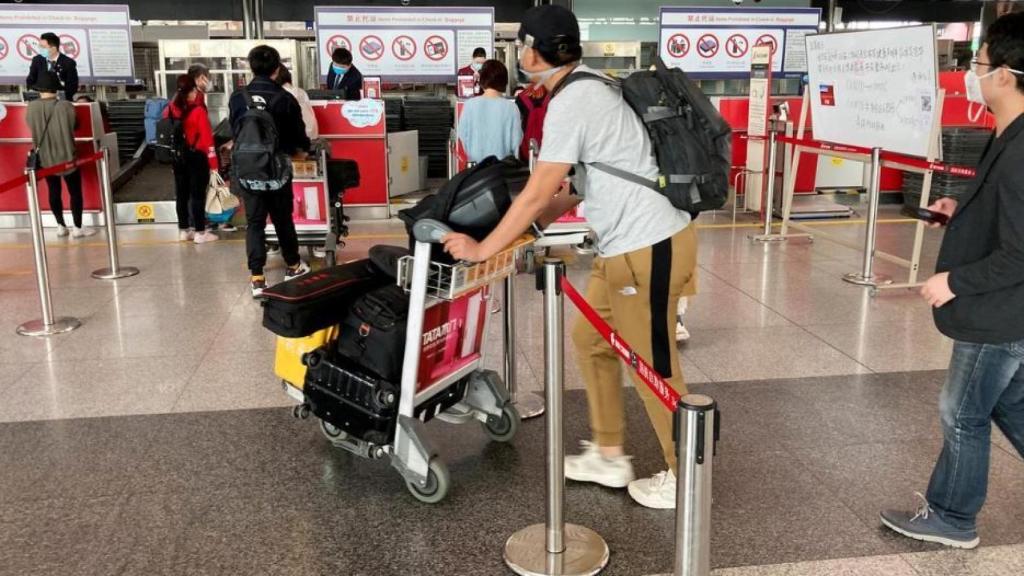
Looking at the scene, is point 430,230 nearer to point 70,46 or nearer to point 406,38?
point 406,38

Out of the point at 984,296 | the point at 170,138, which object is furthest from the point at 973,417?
the point at 170,138

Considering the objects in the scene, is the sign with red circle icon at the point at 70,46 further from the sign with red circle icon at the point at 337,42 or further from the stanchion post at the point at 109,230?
the stanchion post at the point at 109,230

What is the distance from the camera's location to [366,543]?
106 inches

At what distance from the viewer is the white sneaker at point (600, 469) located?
3008 mm

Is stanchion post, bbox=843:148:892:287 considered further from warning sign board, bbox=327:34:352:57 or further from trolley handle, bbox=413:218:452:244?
warning sign board, bbox=327:34:352:57

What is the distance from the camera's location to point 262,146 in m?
5.33

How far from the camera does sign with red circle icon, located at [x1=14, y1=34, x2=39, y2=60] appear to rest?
35.4ft

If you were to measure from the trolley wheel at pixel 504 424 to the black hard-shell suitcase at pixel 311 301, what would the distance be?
73 centimetres

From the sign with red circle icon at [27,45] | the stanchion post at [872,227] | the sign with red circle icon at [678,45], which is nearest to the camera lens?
the stanchion post at [872,227]

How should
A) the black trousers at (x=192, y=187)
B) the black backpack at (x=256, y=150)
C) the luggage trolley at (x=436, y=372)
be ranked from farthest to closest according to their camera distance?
the black trousers at (x=192, y=187) < the black backpack at (x=256, y=150) < the luggage trolley at (x=436, y=372)

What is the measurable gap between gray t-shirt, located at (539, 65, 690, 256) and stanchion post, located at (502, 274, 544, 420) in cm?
101

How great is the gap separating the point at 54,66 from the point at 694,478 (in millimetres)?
8783

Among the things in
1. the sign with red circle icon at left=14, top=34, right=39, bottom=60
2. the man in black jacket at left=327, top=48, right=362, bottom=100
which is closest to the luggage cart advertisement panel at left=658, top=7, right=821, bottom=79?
the man in black jacket at left=327, top=48, right=362, bottom=100

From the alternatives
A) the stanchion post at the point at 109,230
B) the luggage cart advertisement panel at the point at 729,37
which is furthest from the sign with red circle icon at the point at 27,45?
the luggage cart advertisement panel at the point at 729,37
